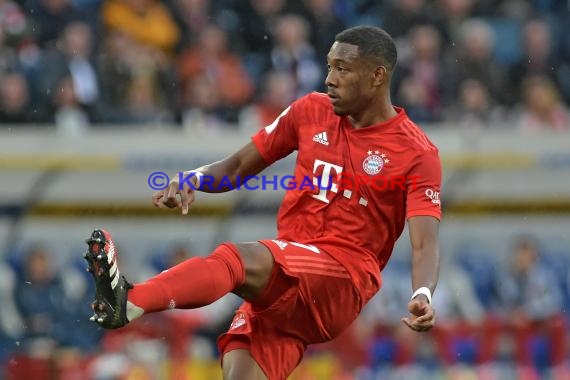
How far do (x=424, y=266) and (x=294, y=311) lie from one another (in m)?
0.78

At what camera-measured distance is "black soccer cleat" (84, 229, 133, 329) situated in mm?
6191

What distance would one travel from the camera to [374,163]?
23.6 ft

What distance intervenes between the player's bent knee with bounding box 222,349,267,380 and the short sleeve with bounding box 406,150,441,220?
1.17 meters

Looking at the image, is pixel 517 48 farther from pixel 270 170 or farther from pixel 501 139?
pixel 270 170

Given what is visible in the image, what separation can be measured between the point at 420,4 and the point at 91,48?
148 inches

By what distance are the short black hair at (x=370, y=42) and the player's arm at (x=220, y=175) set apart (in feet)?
2.80

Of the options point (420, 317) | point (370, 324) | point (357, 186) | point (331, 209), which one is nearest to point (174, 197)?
point (331, 209)

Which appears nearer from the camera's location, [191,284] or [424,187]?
[191,284]

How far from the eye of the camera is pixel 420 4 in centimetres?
1512

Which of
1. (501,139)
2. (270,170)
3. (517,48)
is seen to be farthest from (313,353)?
(517,48)

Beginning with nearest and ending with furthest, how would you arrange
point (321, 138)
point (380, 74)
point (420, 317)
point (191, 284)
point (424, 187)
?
1. point (420, 317)
2. point (191, 284)
3. point (424, 187)
4. point (380, 74)
5. point (321, 138)

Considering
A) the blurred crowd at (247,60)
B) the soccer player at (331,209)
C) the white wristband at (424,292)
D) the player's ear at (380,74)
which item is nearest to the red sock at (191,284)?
the soccer player at (331,209)

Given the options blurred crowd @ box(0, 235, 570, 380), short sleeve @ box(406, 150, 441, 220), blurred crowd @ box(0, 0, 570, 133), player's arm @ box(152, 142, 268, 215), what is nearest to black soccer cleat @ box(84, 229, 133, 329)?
player's arm @ box(152, 142, 268, 215)

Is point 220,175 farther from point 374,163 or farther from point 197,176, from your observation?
point 374,163
